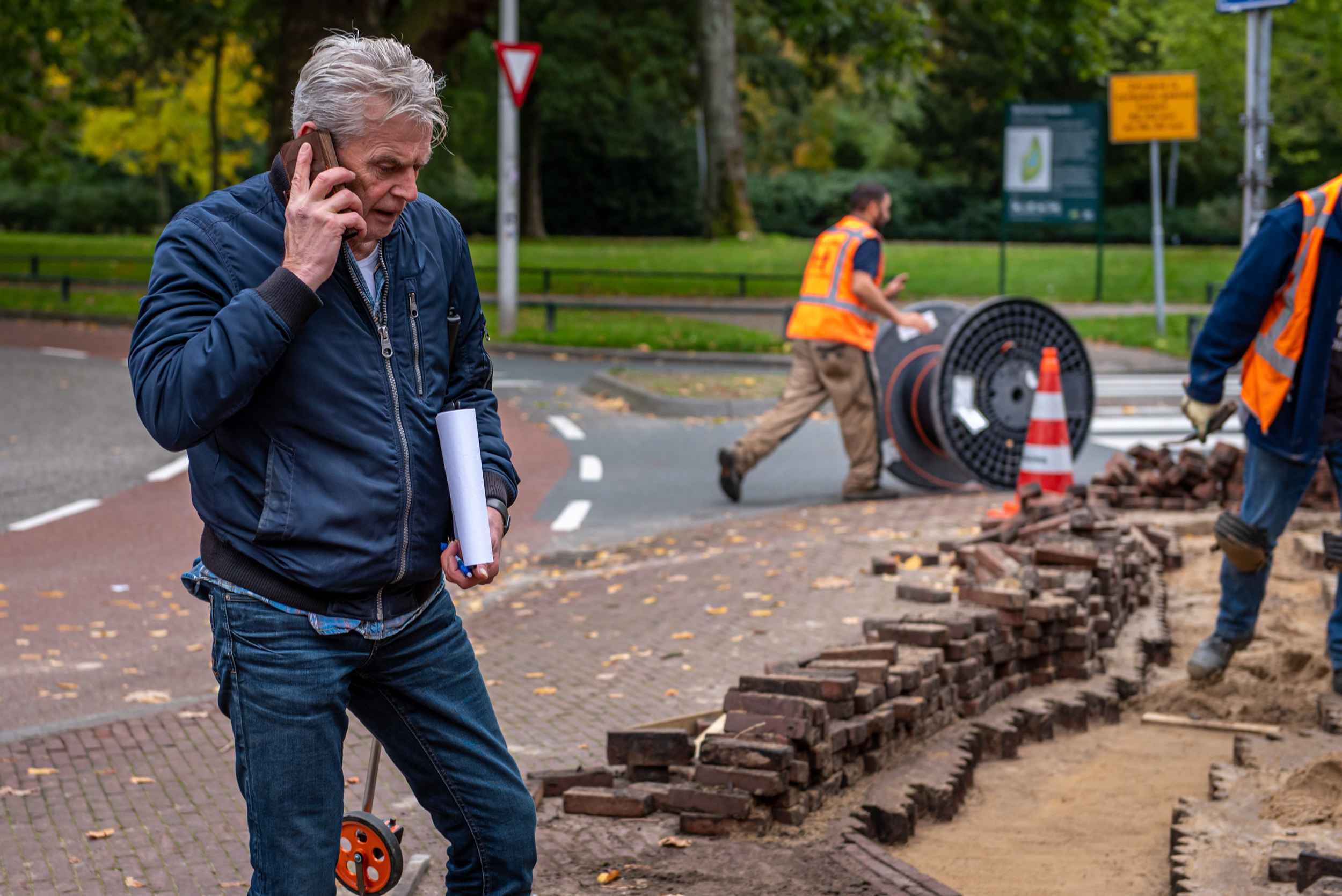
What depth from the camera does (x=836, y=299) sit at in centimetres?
951

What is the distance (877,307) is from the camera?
369 inches

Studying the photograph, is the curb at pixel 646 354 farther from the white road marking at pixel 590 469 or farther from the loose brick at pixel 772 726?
Answer: the loose brick at pixel 772 726

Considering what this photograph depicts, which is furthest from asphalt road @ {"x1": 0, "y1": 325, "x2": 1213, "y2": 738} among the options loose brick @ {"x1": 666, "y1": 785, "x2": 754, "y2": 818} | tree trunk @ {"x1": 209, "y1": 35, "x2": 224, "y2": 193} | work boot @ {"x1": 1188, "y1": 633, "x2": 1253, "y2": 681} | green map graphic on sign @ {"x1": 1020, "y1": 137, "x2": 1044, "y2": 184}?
tree trunk @ {"x1": 209, "y1": 35, "x2": 224, "y2": 193}

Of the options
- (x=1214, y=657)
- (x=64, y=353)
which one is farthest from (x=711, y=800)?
(x=64, y=353)

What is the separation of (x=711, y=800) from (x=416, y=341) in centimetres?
186

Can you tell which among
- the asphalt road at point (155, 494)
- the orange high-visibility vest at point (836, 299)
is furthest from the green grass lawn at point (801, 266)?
the orange high-visibility vest at point (836, 299)

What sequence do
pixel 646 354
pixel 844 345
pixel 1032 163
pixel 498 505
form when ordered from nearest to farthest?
pixel 498 505
pixel 844 345
pixel 646 354
pixel 1032 163

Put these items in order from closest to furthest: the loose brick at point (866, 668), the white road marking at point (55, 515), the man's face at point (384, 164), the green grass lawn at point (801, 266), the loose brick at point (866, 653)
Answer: the man's face at point (384, 164) < the loose brick at point (866, 668) < the loose brick at point (866, 653) < the white road marking at point (55, 515) < the green grass lawn at point (801, 266)

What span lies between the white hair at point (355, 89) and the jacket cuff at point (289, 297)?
26 cm

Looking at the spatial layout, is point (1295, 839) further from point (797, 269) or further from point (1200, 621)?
point (797, 269)

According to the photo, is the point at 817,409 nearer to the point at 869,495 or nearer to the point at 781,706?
the point at 869,495

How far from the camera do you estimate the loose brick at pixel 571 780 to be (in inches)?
165

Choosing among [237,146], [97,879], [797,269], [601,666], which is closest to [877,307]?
[601,666]

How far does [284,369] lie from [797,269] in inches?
1130
